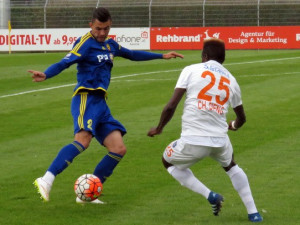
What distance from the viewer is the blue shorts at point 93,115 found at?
837 cm

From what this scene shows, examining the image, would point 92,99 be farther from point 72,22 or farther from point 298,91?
point 72,22

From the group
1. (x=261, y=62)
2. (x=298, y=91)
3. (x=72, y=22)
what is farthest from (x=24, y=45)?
(x=298, y=91)

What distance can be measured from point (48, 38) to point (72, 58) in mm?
32233

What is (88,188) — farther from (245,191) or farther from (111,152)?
(245,191)

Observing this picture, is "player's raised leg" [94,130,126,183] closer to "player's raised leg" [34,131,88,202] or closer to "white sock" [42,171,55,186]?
"player's raised leg" [34,131,88,202]

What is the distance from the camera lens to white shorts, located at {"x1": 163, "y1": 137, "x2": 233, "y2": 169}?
7277mm

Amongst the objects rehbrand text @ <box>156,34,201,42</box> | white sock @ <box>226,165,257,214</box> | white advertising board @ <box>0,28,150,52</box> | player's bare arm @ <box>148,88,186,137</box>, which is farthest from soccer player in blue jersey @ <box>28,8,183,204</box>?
white advertising board @ <box>0,28,150,52</box>

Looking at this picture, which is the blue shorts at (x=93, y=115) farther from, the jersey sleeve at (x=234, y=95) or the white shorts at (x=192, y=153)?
the jersey sleeve at (x=234, y=95)

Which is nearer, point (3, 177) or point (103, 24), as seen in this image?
point (103, 24)

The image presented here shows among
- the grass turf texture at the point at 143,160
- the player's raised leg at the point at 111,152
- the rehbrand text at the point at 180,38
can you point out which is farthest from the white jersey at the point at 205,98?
the rehbrand text at the point at 180,38

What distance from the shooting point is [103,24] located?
8.40 m

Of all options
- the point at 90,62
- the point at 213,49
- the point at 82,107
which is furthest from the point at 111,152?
the point at 213,49

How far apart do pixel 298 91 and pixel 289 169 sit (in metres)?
9.40

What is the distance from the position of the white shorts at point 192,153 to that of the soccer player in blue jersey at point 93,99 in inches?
47.3
